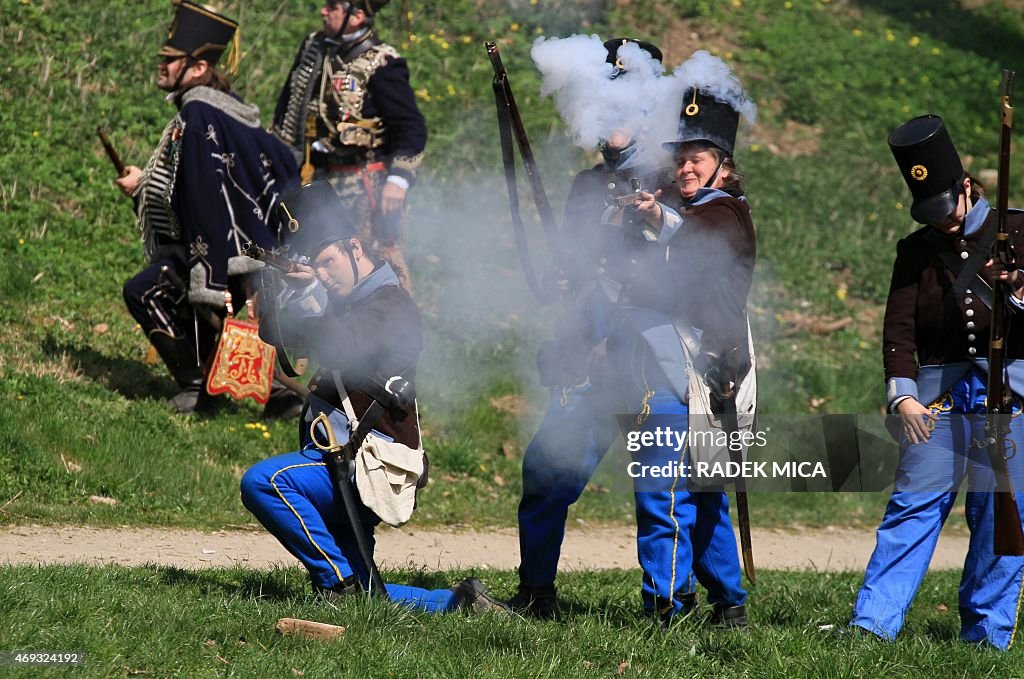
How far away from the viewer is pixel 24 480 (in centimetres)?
782

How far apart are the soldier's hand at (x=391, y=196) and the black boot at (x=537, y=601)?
3.81 metres

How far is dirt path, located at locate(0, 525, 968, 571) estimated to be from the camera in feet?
22.4

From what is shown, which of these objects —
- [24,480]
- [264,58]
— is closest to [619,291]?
[24,480]

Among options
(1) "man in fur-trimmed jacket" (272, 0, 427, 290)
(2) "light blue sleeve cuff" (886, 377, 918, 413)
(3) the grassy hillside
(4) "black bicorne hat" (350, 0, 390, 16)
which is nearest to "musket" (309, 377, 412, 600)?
(2) "light blue sleeve cuff" (886, 377, 918, 413)

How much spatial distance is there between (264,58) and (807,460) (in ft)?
24.1

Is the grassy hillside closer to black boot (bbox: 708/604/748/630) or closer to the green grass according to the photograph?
the green grass

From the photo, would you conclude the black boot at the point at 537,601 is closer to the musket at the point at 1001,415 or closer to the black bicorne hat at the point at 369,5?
the musket at the point at 1001,415

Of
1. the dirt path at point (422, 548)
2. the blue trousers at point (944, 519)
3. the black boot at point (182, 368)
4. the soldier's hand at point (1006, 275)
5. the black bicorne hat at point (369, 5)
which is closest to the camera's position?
the soldier's hand at point (1006, 275)

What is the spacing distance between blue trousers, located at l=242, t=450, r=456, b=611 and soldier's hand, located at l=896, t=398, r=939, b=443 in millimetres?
2116

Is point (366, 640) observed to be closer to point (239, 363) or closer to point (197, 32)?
point (239, 363)

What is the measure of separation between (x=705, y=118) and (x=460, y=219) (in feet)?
25.6

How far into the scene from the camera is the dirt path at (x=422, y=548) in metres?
6.81

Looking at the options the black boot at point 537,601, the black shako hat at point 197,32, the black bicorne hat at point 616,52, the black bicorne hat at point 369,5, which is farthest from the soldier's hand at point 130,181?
the black boot at point 537,601

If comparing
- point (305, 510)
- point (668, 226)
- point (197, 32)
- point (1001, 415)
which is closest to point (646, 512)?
point (668, 226)
